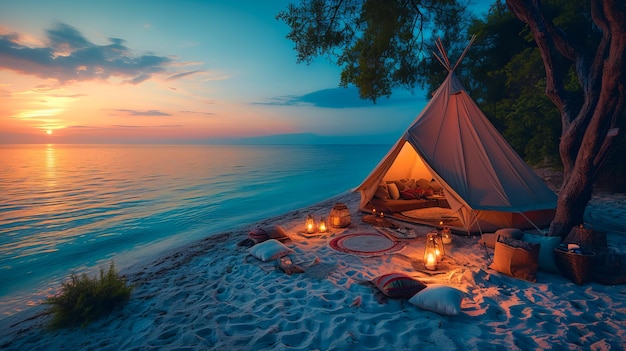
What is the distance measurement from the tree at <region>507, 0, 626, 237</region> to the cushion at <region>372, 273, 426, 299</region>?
126 inches

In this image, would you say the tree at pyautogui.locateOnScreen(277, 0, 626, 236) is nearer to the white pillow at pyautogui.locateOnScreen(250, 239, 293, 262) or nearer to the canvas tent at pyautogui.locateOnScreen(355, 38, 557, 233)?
the canvas tent at pyautogui.locateOnScreen(355, 38, 557, 233)

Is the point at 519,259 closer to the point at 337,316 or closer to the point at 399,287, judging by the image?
the point at 399,287

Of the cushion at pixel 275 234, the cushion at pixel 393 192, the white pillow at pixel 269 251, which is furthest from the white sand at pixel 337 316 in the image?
the cushion at pixel 393 192

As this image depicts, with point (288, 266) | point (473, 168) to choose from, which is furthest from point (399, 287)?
point (473, 168)

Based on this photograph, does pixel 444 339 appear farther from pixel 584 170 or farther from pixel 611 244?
pixel 611 244

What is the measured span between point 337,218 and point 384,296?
3.25m

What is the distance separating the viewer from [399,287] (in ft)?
11.5

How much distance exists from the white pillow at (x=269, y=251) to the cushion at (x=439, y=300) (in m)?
2.38

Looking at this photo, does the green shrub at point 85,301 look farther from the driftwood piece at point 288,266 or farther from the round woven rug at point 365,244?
the round woven rug at point 365,244

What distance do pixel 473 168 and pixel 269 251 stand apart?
4.36 metres

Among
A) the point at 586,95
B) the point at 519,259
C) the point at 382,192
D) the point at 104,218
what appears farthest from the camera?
the point at 104,218

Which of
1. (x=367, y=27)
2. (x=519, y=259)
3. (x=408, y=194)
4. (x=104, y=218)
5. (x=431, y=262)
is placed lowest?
(x=104, y=218)

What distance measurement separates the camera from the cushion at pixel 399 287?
349 centimetres

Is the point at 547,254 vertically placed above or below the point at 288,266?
above
